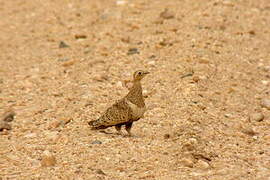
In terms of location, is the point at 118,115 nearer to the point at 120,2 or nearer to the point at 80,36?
the point at 80,36

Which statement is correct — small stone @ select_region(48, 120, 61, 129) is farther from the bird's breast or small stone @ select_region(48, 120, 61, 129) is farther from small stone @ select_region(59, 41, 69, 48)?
small stone @ select_region(59, 41, 69, 48)

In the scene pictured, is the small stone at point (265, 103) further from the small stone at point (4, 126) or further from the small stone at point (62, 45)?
the small stone at point (62, 45)

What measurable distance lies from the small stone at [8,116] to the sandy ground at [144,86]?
0.13m

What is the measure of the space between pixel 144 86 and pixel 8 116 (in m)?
2.57

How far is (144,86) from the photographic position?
1003 centimetres

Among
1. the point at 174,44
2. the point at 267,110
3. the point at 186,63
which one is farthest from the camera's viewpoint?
the point at 174,44

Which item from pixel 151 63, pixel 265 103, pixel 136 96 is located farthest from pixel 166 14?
pixel 136 96

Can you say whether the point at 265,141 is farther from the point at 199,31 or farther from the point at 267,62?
the point at 199,31

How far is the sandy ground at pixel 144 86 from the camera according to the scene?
7109mm

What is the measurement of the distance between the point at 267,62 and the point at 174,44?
78.9 inches

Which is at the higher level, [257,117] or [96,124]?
[96,124]

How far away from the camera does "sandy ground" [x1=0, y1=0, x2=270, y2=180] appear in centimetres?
711

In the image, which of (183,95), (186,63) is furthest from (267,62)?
(183,95)

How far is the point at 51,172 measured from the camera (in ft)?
22.3
